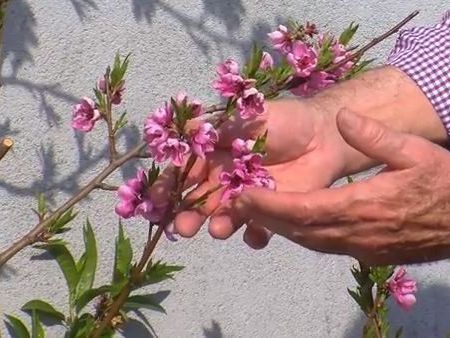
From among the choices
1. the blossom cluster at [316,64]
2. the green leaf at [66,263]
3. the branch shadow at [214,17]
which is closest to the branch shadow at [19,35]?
the branch shadow at [214,17]

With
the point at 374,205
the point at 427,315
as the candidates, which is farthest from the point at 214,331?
the point at 374,205

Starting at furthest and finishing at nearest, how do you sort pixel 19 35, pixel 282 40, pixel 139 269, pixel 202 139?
pixel 19 35 < pixel 282 40 < pixel 139 269 < pixel 202 139

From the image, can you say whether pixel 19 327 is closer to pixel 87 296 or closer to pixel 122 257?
pixel 87 296

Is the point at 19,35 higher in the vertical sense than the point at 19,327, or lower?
higher

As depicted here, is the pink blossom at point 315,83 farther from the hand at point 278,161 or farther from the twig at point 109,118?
the twig at point 109,118

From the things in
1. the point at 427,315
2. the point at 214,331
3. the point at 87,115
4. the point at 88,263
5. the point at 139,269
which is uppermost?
the point at 87,115

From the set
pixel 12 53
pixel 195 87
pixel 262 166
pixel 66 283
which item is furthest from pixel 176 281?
pixel 262 166

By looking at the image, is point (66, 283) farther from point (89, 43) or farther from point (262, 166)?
point (262, 166)

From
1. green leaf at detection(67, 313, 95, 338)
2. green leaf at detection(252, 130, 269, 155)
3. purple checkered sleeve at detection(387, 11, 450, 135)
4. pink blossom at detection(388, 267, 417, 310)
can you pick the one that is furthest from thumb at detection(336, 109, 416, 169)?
pink blossom at detection(388, 267, 417, 310)
